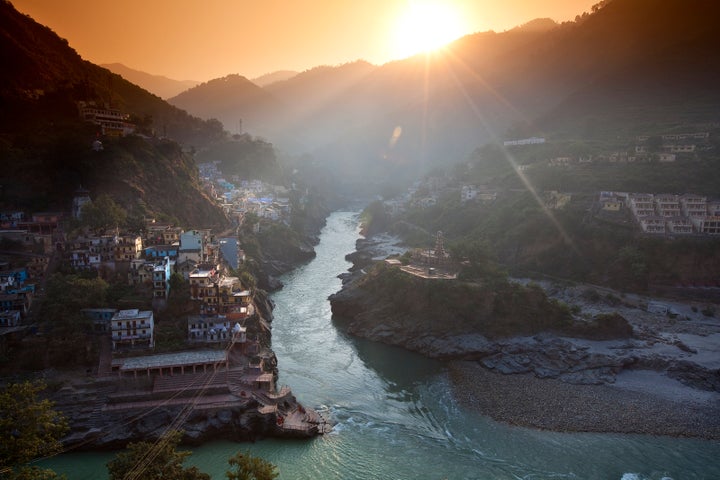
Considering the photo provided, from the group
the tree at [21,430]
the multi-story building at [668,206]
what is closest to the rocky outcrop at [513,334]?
the multi-story building at [668,206]

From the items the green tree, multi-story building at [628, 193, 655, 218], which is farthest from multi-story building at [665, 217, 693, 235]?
the green tree

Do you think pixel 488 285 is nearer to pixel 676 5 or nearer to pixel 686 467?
pixel 686 467

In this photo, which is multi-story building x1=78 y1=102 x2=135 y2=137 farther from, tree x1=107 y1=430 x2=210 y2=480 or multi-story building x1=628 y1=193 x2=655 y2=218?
multi-story building x1=628 y1=193 x2=655 y2=218

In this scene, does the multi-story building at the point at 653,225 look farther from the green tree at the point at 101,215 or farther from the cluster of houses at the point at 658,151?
the green tree at the point at 101,215

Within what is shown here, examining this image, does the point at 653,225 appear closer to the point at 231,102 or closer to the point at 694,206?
the point at 694,206

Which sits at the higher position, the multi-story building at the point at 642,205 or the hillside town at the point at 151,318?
the multi-story building at the point at 642,205

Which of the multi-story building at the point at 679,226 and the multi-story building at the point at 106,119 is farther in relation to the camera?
the multi-story building at the point at 106,119

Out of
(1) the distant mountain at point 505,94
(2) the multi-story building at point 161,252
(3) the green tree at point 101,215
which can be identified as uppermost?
(1) the distant mountain at point 505,94
